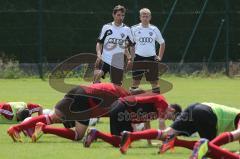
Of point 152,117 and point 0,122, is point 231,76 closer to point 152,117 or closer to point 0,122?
point 0,122

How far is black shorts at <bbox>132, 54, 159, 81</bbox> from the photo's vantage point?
1506 centimetres

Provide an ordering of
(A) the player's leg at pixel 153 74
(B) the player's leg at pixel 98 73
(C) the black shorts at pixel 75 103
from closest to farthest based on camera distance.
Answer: (C) the black shorts at pixel 75 103 < (B) the player's leg at pixel 98 73 < (A) the player's leg at pixel 153 74

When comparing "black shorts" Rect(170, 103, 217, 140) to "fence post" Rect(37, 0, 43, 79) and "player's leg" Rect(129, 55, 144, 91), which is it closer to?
"player's leg" Rect(129, 55, 144, 91)

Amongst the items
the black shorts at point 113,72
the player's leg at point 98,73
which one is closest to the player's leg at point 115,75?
the black shorts at point 113,72

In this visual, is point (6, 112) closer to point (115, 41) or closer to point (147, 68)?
point (115, 41)

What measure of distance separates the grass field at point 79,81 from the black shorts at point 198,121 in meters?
0.39

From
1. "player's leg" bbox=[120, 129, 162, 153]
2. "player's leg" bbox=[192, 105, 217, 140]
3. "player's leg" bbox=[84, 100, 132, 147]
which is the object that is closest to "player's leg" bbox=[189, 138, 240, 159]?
"player's leg" bbox=[192, 105, 217, 140]

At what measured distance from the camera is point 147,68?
15266mm

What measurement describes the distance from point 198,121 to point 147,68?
588cm

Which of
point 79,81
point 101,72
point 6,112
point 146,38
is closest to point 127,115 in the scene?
point 6,112

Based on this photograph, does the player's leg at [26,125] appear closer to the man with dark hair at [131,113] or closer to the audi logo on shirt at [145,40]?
the man with dark hair at [131,113]

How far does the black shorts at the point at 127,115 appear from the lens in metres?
10.4

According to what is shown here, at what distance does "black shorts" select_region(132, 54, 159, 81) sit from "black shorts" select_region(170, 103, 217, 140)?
17.7ft

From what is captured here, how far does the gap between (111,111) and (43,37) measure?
18.2m
